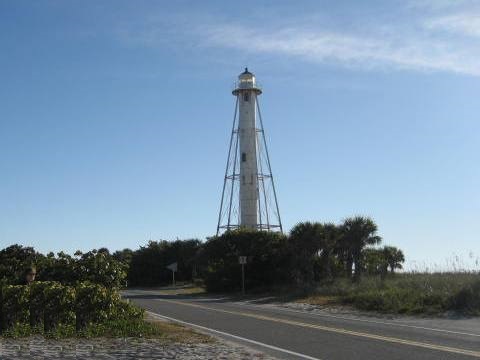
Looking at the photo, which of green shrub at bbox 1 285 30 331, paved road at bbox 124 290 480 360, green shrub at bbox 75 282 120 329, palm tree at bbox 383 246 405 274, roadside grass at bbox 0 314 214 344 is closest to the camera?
paved road at bbox 124 290 480 360

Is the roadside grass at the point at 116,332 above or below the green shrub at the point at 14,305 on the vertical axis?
below

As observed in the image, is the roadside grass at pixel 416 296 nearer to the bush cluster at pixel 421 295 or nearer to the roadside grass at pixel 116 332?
the bush cluster at pixel 421 295

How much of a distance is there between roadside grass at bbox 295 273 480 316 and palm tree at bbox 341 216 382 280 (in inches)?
257

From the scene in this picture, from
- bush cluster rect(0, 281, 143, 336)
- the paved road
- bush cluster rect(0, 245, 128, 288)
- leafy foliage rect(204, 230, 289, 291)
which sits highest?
leafy foliage rect(204, 230, 289, 291)

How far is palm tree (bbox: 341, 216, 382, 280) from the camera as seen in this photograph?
38062mm

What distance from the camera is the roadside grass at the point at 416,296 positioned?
22.6 m

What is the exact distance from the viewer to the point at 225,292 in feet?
142

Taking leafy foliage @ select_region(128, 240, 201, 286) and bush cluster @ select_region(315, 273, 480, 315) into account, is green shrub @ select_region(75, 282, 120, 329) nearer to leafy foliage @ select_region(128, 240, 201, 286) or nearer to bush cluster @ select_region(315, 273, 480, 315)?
bush cluster @ select_region(315, 273, 480, 315)

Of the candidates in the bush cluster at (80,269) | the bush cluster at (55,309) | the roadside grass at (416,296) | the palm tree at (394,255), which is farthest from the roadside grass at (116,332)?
the palm tree at (394,255)

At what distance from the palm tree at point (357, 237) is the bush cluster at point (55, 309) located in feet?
76.7


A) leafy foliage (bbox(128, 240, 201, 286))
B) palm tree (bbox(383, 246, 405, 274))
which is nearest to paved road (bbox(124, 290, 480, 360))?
palm tree (bbox(383, 246, 405, 274))

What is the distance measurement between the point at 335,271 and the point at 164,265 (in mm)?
29781

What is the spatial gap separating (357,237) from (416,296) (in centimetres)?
1393

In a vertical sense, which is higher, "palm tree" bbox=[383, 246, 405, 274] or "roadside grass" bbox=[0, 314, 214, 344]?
"palm tree" bbox=[383, 246, 405, 274]
